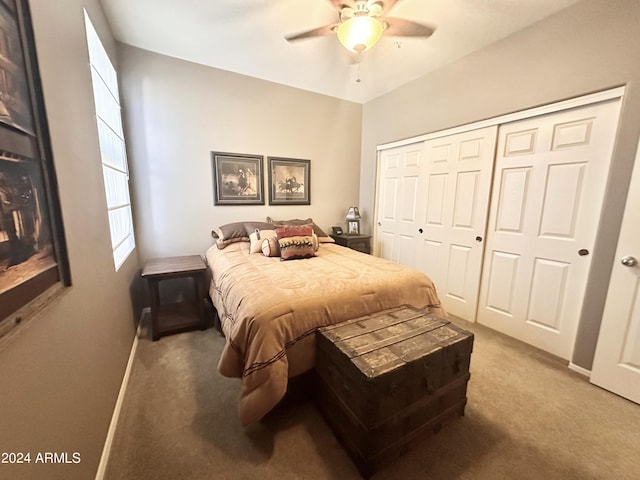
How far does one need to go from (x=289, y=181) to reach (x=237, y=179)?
698 mm

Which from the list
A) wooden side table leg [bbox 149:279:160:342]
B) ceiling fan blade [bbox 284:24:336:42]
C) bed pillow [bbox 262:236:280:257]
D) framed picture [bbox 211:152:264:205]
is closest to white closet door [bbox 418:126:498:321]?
ceiling fan blade [bbox 284:24:336:42]

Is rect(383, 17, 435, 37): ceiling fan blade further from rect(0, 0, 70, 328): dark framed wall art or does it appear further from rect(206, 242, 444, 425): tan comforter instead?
rect(0, 0, 70, 328): dark framed wall art

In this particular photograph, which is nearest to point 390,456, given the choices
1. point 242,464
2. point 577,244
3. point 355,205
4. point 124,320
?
point 242,464

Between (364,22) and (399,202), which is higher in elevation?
(364,22)

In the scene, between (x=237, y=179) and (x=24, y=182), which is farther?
(x=237, y=179)

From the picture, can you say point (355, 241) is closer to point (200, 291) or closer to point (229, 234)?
point (229, 234)

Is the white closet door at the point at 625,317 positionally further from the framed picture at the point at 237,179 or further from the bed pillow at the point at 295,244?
the framed picture at the point at 237,179

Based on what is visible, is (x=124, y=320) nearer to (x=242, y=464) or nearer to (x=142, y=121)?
(x=242, y=464)

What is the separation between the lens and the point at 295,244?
250cm

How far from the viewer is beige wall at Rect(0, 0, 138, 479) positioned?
0.70 m

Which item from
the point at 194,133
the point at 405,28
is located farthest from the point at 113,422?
the point at 405,28

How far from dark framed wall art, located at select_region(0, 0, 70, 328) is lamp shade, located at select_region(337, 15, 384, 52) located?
5.08 feet

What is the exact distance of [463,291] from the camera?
9.21 feet

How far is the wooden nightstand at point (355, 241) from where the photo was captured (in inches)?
142
